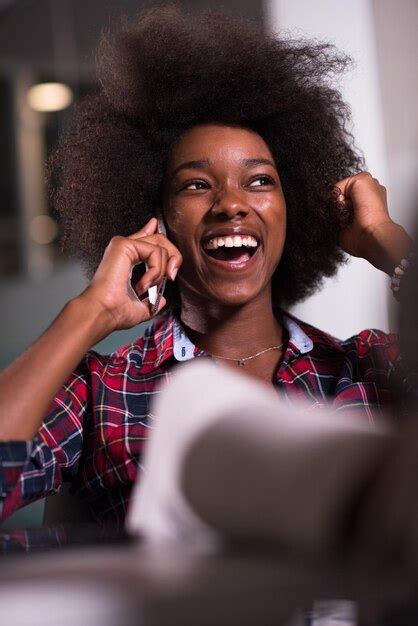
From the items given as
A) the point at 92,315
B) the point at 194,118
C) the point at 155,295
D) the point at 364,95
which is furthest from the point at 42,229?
the point at 92,315

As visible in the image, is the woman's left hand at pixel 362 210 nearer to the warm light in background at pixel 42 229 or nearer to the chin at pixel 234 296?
the chin at pixel 234 296

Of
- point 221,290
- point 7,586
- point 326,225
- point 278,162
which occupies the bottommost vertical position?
point 7,586

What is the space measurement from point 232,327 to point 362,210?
29 cm

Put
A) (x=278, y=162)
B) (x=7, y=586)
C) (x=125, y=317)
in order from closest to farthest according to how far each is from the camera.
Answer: (x=7, y=586) → (x=125, y=317) → (x=278, y=162)

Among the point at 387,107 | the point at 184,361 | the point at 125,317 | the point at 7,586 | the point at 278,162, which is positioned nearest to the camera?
the point at 7,586

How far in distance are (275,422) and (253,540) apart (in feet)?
0.26

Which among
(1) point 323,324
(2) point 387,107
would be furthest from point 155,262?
(2) point 387,107

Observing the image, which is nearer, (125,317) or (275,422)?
(275,422)

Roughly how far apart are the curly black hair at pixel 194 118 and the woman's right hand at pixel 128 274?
195 millimetres

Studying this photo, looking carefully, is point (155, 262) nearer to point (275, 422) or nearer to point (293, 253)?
point (293, 253)

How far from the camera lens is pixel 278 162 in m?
1.73

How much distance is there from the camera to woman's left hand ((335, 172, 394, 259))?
1616 mm

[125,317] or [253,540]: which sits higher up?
[125,317]

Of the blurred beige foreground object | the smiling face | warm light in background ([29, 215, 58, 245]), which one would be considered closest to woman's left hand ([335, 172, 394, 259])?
the smiling face
